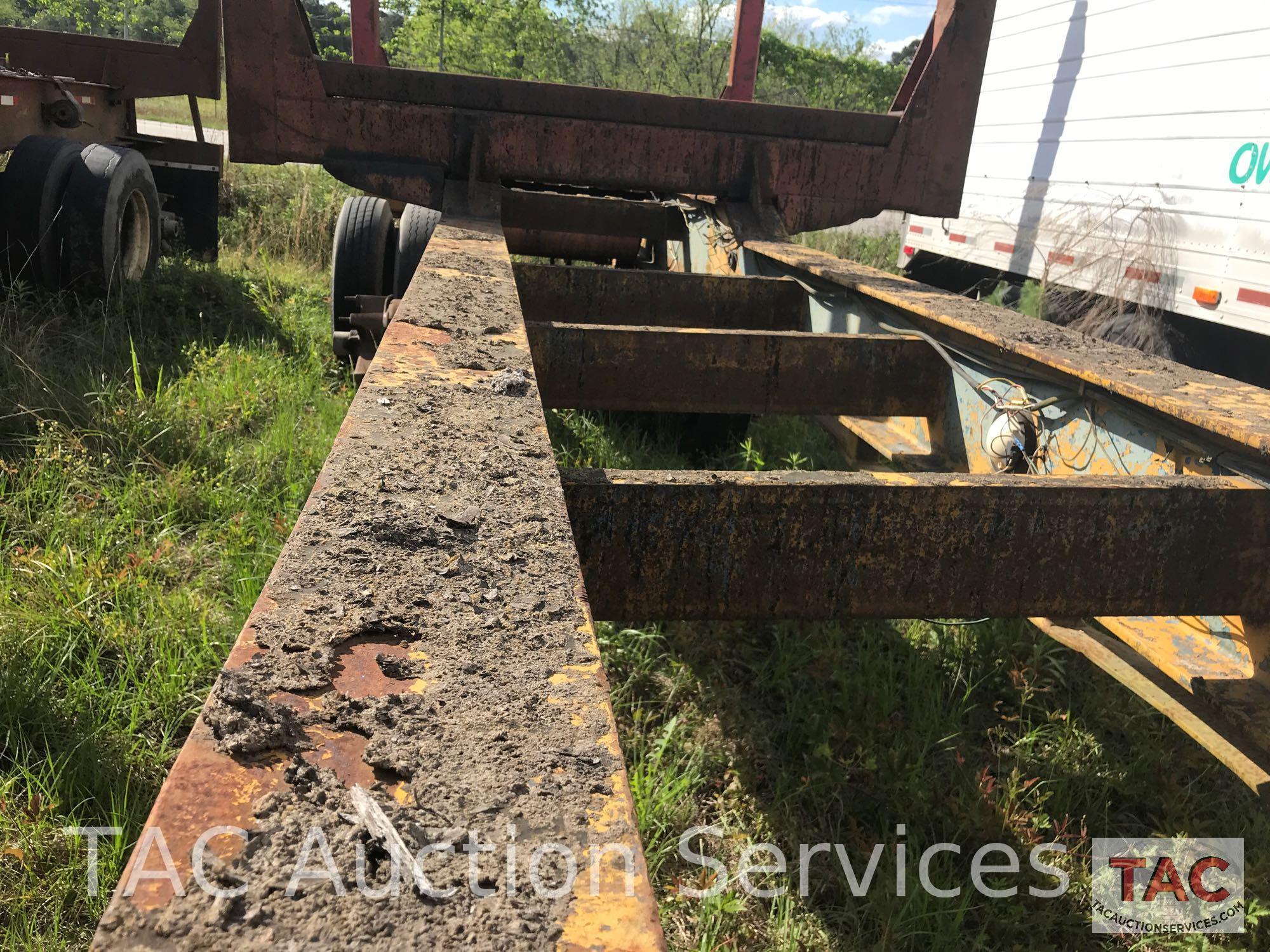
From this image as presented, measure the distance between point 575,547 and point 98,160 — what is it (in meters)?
5.50

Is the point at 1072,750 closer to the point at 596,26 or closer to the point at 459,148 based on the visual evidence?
the point at 459,148

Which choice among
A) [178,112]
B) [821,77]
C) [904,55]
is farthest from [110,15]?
[904,55]

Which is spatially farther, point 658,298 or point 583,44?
point 583,44

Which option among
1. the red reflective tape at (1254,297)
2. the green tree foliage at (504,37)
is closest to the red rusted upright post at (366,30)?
the red reflective tape at (1254,297)

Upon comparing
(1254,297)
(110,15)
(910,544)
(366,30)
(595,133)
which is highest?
(110,15)

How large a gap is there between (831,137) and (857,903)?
3.94 meters

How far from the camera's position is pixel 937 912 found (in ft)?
6.77

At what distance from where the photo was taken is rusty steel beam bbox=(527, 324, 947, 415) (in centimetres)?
263

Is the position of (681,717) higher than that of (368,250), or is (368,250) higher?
(368,250)

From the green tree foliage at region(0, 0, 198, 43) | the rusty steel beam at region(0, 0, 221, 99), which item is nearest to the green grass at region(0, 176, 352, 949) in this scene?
the rusty steel beam at region(0, 0, 221, 99)

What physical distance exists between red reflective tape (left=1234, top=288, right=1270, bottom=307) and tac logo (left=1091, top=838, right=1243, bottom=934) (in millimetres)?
3469

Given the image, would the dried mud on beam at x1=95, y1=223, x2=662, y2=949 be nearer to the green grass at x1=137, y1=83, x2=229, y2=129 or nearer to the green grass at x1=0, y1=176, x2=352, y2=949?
the green grass at x1=0, y1=176, x2=352, y2=949

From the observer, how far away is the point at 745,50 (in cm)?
668

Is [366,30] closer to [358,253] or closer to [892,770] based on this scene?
[358,253]
